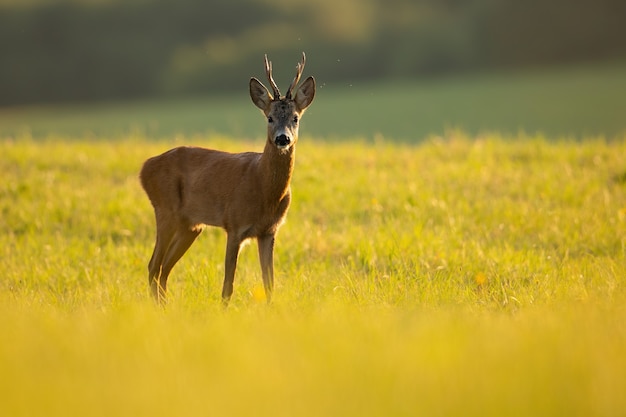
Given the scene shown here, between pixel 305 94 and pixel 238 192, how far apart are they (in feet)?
3.27

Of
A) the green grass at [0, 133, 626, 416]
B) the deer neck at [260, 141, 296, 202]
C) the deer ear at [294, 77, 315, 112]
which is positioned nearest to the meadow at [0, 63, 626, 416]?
the green grass at [0, 133, 626, 416]

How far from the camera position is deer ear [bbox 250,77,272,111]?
7113 millimetres

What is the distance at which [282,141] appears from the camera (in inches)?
263

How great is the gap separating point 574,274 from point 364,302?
2.23 meters

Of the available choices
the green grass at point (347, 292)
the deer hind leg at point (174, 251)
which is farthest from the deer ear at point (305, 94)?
the deer hind leg at point (174, 251)

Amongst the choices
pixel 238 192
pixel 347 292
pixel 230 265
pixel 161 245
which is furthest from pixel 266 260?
pixel 161 245

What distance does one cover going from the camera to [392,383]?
3.79 meters

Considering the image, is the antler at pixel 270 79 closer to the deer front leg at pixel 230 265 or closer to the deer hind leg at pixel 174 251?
the deer front leg at pixel 230 265

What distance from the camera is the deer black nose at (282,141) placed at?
6673 millimetres

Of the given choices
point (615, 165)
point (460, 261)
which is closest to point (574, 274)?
point (460, 261)

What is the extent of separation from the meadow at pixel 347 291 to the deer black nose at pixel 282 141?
1.14 metres

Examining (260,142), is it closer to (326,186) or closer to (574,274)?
(326,186)

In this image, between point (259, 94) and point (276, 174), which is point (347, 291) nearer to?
point (276, 174)

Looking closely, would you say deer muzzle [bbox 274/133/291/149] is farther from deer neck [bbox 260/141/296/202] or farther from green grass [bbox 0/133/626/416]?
green grass [bbox 0/133/626/416]
